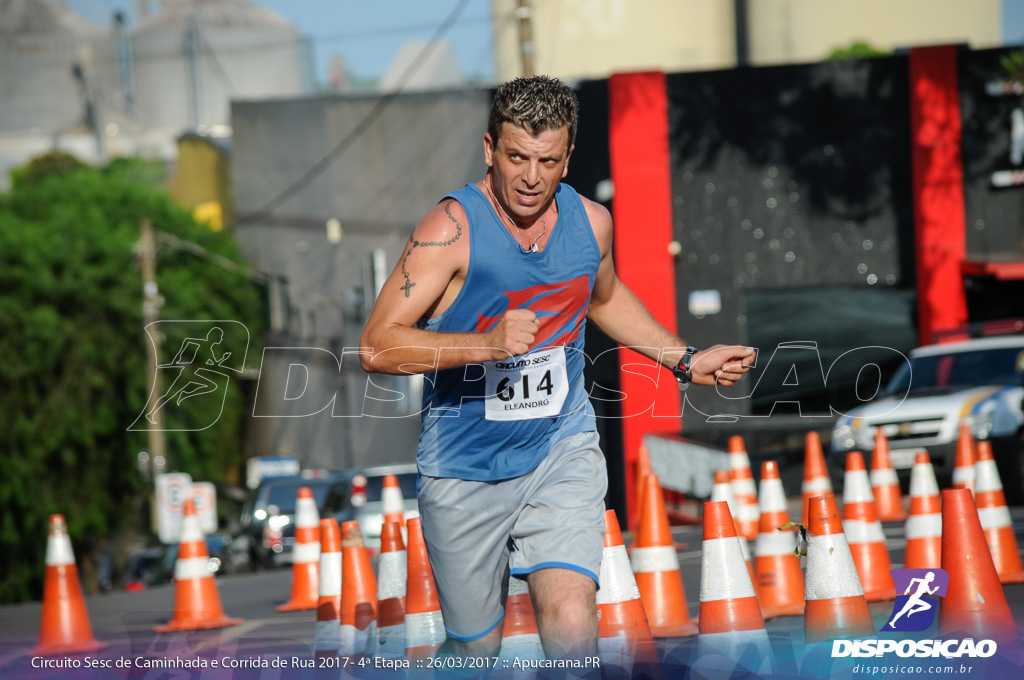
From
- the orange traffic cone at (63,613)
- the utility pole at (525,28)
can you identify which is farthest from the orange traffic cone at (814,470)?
the utility pole at (525,28)

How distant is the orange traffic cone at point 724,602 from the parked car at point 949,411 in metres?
8.09

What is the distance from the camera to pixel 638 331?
15.2 ft

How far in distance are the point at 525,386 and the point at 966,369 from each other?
11.4 meters

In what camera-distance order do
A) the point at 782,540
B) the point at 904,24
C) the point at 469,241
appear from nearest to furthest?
the point at 469,241, the point at 782,540, the point at 904,24

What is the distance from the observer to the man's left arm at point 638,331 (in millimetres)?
4371

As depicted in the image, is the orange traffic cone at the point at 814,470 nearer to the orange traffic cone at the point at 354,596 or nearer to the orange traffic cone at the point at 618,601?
the orange traffic cone at the point at 354,596

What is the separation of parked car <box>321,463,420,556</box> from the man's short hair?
9309mm

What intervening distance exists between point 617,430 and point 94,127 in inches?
2380

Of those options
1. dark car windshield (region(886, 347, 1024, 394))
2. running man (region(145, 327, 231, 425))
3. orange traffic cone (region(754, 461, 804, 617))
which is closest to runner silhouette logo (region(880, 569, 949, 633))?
orange traffic cone (region(754, 461, 804, 617))

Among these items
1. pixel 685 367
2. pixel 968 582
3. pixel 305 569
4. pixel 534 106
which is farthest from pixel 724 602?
pixel 305 569

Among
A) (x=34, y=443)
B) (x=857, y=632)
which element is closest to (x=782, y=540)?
(x=857, y=632)

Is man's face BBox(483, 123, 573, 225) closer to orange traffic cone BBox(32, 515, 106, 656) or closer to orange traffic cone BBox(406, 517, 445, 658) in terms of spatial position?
Answer: orange traffic cone BBox(406, 517, 445, 658)

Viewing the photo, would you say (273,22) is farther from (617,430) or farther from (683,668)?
(683,668)

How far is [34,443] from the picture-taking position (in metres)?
33.7
